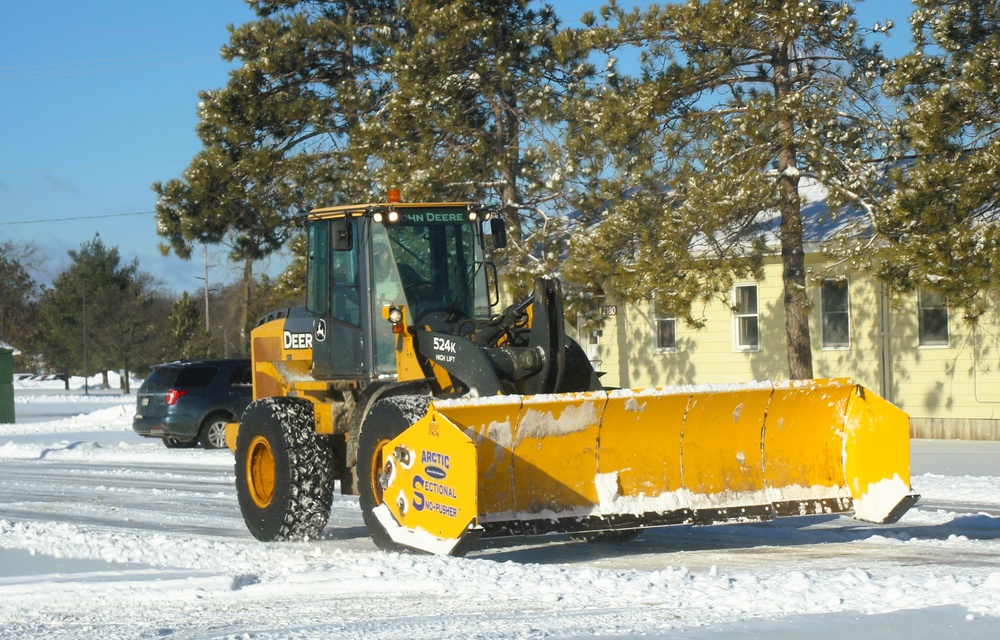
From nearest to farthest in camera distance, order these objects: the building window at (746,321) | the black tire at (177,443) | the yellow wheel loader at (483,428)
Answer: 1. the yellow wheel loader at (483,428)
2. the black tire at (177,443)
3. the building window at (746,321)

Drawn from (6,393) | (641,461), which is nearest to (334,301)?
(641,461)

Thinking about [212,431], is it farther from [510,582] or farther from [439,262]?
[510,582]

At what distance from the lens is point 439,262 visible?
10.2 m

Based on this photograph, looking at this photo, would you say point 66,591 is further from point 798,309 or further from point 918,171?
point 798,309

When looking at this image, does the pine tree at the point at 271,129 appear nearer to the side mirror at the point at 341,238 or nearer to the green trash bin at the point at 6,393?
the green trash bin at the point at 6,393

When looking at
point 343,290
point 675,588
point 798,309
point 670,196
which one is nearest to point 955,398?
point 798,309

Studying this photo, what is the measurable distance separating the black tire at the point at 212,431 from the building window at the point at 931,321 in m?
12.8

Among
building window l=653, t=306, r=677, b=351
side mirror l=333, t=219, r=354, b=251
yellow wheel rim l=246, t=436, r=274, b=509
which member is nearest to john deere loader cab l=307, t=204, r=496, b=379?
side mirror l=333, t=219, r=354, b=251

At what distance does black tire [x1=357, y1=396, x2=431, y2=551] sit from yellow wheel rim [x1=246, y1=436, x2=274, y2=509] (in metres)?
1.67

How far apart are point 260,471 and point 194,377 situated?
1237 cm

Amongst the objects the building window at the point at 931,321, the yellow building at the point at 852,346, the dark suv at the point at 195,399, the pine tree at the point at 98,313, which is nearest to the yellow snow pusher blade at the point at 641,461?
the yellow building at the point at 852,346

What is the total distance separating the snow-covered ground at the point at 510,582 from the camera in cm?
636

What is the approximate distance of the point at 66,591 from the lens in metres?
7.55

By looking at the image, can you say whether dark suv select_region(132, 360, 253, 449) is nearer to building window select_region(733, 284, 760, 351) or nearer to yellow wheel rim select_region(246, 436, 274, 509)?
building window select_region(733, 284, 760, 351)
